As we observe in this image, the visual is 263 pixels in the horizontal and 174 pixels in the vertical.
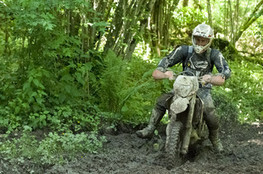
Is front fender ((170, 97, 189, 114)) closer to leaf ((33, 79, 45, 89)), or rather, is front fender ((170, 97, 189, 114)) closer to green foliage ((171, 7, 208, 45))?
leaf ((33, 79, 45, 89))

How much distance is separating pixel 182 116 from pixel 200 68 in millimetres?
1037

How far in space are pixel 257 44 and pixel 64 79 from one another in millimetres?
13217

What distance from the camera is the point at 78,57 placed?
29.1 ft

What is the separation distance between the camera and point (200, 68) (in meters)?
6.73

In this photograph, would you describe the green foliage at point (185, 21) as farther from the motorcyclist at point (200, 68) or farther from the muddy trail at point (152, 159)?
the motorcyclist at point (200, 68)

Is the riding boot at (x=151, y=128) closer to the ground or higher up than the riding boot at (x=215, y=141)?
higher up

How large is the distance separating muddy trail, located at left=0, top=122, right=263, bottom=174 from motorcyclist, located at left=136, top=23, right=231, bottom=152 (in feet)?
1.08

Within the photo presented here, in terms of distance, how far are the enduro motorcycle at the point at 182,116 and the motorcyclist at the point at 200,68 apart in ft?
1.11

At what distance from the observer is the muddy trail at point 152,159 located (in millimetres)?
5629

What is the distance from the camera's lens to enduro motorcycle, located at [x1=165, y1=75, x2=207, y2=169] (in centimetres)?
577

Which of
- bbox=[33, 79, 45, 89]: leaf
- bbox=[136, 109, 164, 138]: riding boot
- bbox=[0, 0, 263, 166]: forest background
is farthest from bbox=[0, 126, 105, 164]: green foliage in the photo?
bbox=[33, 79, 45, 89]: leaf

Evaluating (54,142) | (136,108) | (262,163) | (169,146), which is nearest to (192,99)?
(169,146)

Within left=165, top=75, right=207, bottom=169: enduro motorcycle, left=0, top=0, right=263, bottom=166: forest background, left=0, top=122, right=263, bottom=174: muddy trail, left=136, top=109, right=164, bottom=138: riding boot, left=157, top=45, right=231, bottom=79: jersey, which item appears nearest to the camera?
left=0, top=122, right=263, bottom=174: muddy trail

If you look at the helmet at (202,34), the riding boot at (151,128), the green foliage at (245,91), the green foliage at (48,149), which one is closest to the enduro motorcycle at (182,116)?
the riding boot at (151,128)
